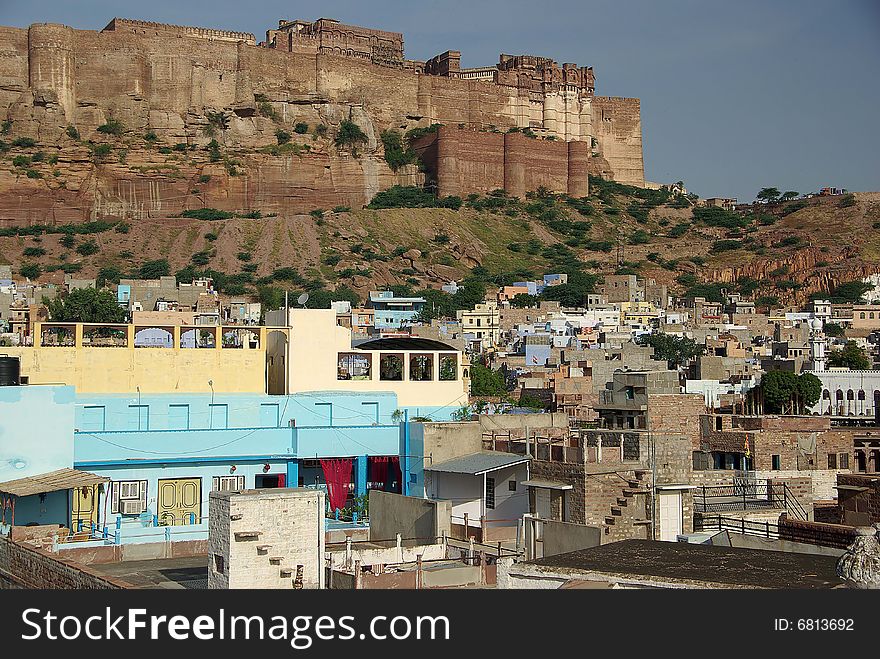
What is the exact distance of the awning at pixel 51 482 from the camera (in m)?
15.5

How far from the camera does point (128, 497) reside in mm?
17594

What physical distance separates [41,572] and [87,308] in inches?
1367

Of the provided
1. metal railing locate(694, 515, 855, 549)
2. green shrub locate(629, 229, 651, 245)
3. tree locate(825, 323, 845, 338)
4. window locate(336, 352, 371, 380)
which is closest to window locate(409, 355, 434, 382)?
window locate(336, 352, 371, 380)

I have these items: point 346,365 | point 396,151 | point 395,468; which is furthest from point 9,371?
point 396,151

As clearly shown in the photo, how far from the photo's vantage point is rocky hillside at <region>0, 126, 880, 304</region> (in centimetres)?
6506

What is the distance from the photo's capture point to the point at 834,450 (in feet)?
64.4

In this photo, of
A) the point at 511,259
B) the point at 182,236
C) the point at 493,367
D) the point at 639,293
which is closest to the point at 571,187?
the point at 511,259

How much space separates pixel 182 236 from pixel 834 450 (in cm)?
5166

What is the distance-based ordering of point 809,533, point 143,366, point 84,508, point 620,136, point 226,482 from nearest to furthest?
point 809,533 → point 84,508 → point 226,482 → point 143,366 → point 620,136

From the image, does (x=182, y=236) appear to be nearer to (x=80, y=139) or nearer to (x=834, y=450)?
(x=80, y=139)

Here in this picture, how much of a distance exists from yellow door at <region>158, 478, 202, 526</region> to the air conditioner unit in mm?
285

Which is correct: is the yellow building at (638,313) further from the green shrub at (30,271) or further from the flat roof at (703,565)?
the flat roof at (703,565)

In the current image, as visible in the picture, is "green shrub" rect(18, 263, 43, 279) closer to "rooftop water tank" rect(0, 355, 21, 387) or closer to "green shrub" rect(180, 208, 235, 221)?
"green shrub" rect(180, 208, 235, 221)

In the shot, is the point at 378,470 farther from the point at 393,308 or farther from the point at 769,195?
the point at 769,195
